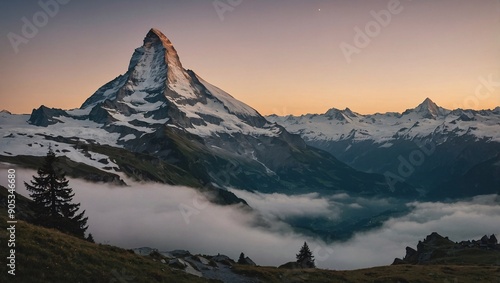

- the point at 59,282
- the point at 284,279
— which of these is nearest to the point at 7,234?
the point at 59,282

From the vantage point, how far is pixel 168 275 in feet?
123

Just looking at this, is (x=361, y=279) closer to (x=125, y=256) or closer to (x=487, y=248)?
(x=125, y=256)

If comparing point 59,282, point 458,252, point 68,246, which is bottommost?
point 59,282

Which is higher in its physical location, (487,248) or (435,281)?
(487,248)

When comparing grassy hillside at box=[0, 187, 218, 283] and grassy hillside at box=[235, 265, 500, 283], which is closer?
grassy hillside at box=[0, 187, 218, 283]

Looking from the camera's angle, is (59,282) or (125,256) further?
(125,256)

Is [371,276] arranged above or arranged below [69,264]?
above

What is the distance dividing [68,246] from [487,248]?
141 metres

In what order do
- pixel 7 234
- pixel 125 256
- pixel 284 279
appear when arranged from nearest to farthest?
pixel 7 234 < pixel 125 256 < pixel 284 279

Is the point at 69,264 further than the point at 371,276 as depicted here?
No

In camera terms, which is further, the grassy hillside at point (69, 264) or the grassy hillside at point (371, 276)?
the grassy hillside at point (371, 276)

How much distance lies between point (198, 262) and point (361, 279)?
21.7 m

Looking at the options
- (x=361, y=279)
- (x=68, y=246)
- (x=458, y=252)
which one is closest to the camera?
(x=68, y=246)

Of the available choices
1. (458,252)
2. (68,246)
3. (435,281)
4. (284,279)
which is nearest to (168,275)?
(68,246)
